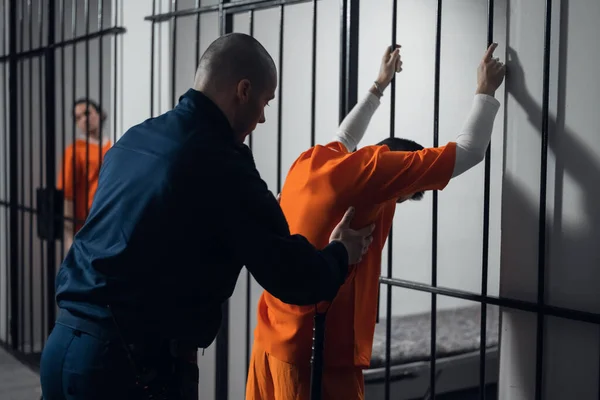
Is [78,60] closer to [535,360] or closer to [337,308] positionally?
[337,308]

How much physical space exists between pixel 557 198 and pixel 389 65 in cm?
70

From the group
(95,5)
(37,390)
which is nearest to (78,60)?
(95,5)

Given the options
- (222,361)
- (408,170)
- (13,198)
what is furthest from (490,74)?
(13,198)

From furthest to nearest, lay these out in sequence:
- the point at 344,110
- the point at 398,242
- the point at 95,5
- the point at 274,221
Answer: the point at 95,5 < the point at 398,242 < the point at 344,110 < the point at 274,221

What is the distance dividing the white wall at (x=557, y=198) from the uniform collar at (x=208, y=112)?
0.78 m

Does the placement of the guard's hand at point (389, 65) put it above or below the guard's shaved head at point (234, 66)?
above

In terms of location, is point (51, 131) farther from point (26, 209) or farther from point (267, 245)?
point (267, 245)

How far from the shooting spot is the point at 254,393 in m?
2.13

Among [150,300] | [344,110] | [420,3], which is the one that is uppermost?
[420,3]

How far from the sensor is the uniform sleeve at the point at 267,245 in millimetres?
1497

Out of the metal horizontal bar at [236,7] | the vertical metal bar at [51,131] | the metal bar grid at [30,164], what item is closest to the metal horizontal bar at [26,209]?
the metal bar grid at [30,164]

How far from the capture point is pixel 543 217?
1.77 metres

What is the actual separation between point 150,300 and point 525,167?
1.01m

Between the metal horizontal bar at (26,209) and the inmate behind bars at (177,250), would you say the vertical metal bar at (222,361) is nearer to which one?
the metal horizontal bar at (26,209)
